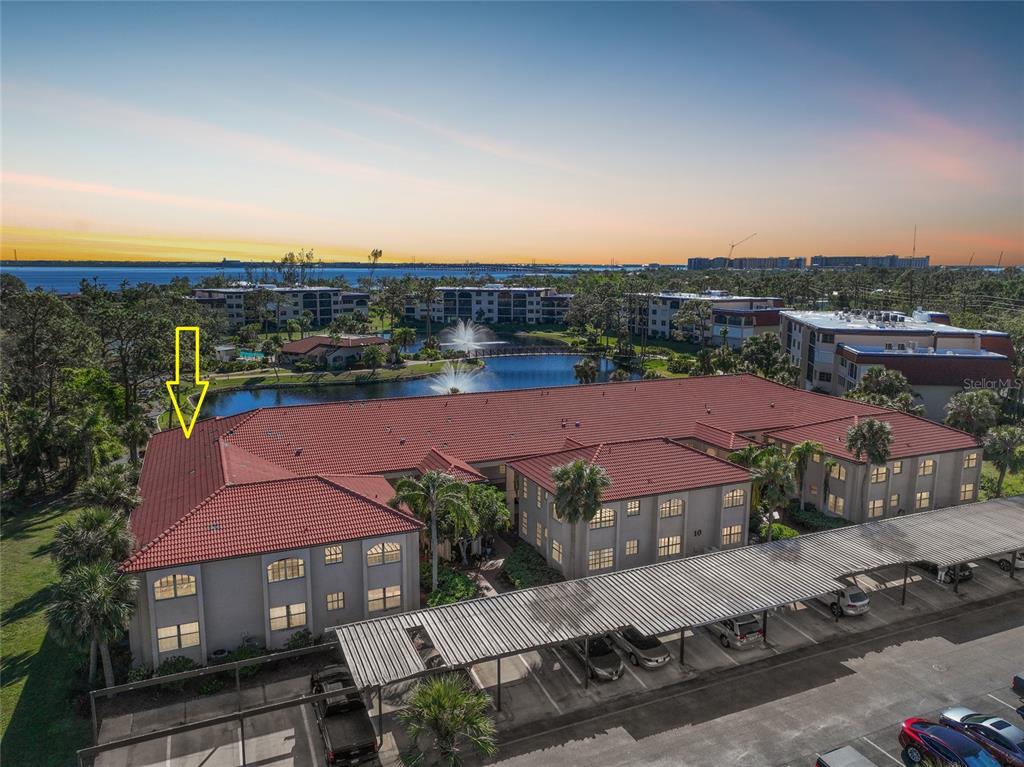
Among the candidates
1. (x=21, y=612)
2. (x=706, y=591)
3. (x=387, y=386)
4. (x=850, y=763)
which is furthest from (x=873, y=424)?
(x=387, y=386)

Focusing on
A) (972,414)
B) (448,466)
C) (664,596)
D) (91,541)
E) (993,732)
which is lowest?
(993,732)

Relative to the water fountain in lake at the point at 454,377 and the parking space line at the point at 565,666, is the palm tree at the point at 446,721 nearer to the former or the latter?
the parking space line at the point at 565,666

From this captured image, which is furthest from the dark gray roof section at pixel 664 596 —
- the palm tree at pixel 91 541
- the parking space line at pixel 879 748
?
the palm tree at pixel 91 541

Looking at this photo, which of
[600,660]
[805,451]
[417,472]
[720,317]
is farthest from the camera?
[720,317]

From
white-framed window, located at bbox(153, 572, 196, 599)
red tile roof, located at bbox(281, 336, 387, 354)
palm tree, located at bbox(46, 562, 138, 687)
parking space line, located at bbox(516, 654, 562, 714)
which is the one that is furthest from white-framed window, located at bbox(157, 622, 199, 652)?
red tile roof, located at bbox(281, 336, 387, 354)

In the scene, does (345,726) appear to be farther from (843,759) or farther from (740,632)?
(740,632)

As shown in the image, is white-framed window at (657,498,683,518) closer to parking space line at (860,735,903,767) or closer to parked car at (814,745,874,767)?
parking space line at (860,735,903,767)

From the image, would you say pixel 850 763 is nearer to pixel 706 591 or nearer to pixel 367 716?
pixel 706 591

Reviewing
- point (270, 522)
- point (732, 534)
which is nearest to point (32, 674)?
point (270, 522)
